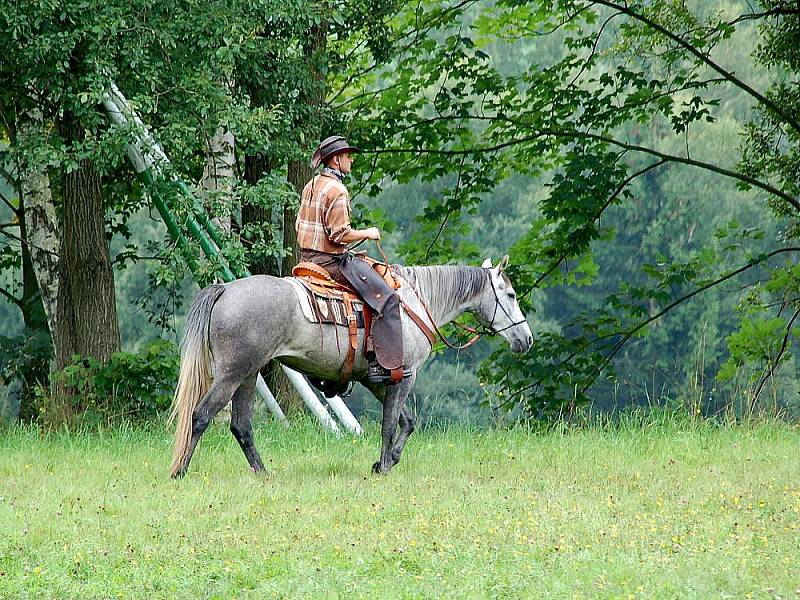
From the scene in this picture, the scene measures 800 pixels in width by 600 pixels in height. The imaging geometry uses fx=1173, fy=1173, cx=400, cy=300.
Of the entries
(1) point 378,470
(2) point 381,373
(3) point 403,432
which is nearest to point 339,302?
(2) point 381,373

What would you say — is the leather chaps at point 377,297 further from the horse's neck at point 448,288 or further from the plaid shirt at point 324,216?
the horse's neck at point 448,288

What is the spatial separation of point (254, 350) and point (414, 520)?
2.21 m

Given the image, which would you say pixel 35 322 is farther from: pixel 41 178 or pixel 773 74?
pixel 773 74

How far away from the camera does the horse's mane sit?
10.1 m

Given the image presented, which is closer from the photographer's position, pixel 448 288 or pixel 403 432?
pixel 403 432

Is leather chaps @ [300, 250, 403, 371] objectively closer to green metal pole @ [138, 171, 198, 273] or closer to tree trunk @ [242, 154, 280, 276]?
green metal pole @ [138, 171, 198, 273]

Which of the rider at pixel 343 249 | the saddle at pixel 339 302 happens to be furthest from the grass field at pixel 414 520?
the saddle at pixel 339 302

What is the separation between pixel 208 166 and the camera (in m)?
14.4

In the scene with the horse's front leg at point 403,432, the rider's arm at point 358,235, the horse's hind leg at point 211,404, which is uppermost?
the rider's arm at point 358,235

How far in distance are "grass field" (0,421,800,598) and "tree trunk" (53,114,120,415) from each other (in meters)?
2.25

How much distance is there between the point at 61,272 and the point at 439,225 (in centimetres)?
614

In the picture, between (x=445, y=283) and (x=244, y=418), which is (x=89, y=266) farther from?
(x=445, y=283)

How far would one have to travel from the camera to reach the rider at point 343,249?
9297mm

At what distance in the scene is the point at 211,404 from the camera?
897 centimetres
